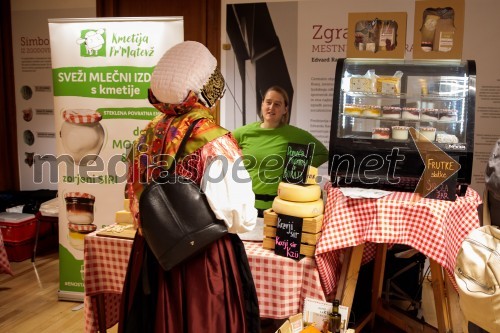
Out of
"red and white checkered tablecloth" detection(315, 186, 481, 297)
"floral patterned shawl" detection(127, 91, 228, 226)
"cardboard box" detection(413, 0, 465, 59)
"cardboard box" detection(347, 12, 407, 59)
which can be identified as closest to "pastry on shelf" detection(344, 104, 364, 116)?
"cardboard box" detection(347, 12, 407, 59)

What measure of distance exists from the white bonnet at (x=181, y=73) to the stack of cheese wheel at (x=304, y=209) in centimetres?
67

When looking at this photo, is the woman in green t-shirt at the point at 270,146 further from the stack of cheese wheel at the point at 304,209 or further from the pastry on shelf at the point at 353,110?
the stack of cheese wheel at the point at 304,209

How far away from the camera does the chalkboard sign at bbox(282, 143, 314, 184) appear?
2221 mm

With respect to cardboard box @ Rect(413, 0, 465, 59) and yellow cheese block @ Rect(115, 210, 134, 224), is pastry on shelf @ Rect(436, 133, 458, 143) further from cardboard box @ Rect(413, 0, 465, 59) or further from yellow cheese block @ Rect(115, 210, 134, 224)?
yellow cheese block @ Rect(115, 210, 134, 224)

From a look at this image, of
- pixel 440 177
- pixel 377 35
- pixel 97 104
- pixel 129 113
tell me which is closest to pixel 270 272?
pixel 440 177

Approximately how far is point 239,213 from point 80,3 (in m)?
3.67

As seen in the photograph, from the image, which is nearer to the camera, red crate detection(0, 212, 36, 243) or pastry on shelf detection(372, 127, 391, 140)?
pastry on shelf detection(372, 127, 391, 140)

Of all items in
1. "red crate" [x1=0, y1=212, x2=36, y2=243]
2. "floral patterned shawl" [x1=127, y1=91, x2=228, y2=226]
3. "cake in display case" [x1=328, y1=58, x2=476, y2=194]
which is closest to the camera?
"floral patterned shawl" [x1=127, y1=91, x2=228, y2=226]

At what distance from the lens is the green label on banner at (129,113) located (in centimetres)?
332

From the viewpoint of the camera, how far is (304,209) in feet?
6.94

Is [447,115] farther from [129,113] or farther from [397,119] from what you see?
[129,113]

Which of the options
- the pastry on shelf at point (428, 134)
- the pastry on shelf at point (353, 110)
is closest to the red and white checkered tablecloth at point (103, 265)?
the pastry on shelf at point (353, 110)

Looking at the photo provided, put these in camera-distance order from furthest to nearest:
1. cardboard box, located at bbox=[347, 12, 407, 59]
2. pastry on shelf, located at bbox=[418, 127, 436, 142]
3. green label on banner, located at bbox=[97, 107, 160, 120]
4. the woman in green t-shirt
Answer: green label on banner, located at bbox=[97, 107, 160, 120] → the woman in green t-shirt → cardboard box, located at bbox=[347, 12, 407, 59] → pastry on shelf, located at bbox=[418, 127, 436, 142]

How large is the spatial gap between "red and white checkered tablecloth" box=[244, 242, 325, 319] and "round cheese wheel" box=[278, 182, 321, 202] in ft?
0.91
